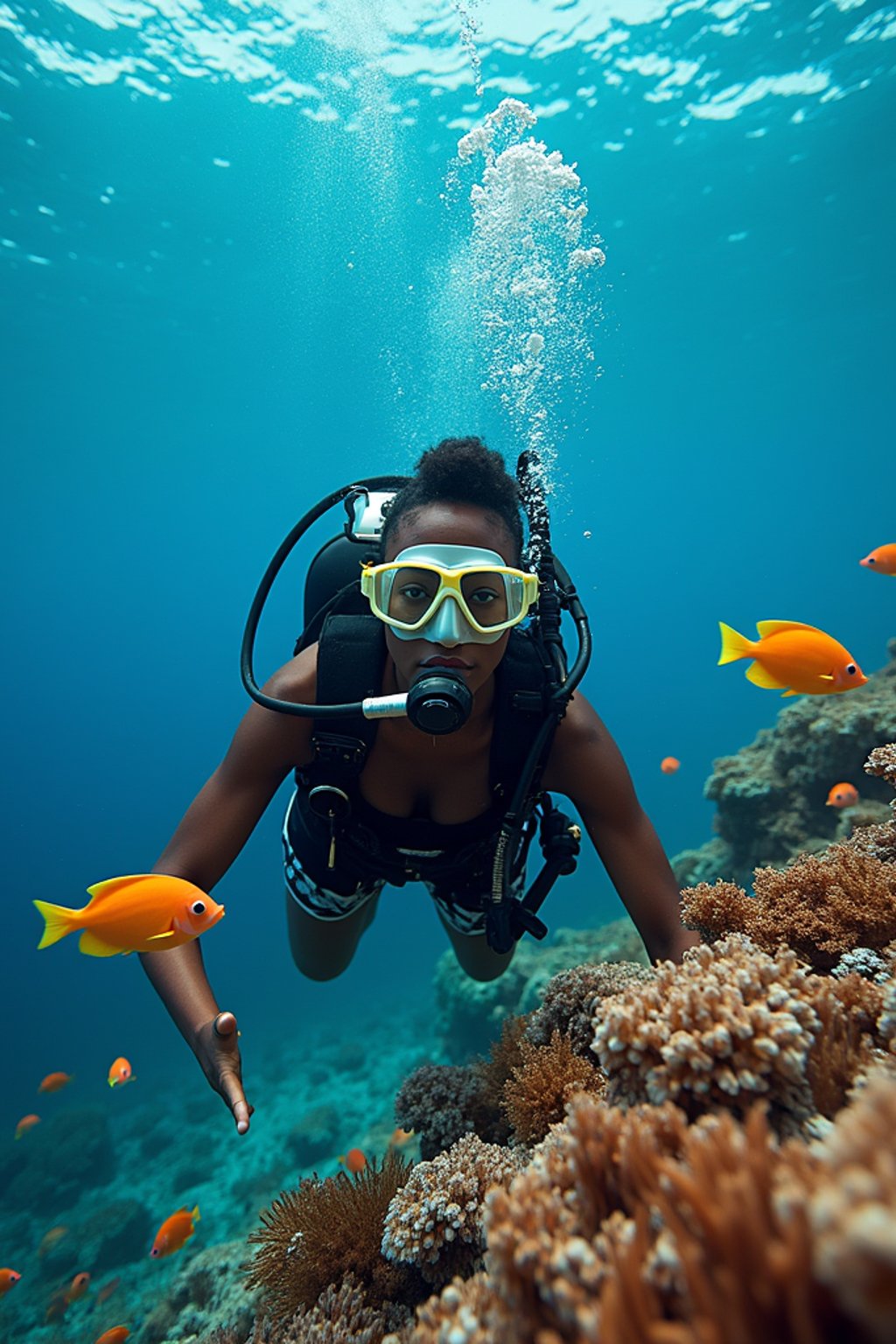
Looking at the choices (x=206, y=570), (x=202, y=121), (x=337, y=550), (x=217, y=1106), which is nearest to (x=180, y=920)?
(x=337, y=550)

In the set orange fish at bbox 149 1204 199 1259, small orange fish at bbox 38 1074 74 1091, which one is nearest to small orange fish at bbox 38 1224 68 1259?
small orange fish at bbox 38 1074 74 1091

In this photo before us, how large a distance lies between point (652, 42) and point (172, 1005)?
2266cm

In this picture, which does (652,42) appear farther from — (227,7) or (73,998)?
(73,998)

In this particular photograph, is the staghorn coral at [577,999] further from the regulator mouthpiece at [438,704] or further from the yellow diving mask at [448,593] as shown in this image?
the yellow diving mask at [448,593]

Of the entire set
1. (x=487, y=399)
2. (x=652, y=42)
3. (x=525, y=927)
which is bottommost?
(x=525, y=927)

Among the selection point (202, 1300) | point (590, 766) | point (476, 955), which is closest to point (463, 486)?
point (590, 766)

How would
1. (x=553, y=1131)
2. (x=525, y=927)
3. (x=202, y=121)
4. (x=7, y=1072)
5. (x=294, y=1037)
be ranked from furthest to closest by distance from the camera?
(x=7, y=1072)
(x=294, y=1037)
(x=202, y=121)
(x=525, y=927)
(x=553, y=1131)

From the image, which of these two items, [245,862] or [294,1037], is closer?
[294,1037]

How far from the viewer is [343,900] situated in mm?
4586

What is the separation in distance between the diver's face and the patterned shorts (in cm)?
192

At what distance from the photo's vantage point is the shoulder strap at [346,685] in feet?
10.6

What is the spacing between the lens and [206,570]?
74.8 m

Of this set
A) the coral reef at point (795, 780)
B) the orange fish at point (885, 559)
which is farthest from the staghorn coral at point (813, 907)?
the coral reef at point (795, 780)

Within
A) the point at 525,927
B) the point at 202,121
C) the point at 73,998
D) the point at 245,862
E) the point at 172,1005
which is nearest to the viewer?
the point at 172,1005
